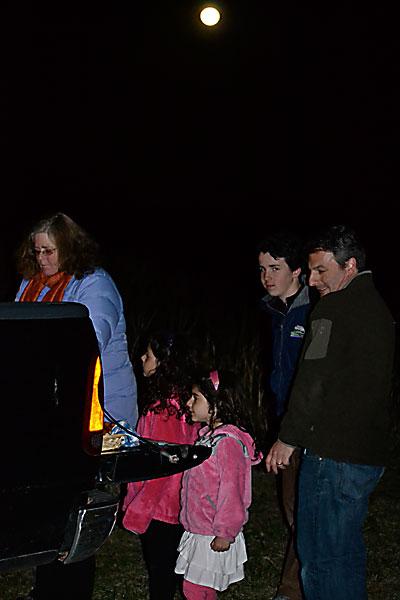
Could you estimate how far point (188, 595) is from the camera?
420 cm

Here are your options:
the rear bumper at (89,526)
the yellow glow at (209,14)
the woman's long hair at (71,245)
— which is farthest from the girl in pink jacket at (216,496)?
the yellow glow at (209,14)

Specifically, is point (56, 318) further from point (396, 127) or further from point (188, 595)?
point (396, 127)

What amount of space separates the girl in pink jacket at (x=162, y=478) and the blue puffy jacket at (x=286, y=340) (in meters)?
0.67

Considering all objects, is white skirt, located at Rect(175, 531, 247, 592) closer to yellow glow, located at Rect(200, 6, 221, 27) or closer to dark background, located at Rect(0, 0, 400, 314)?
dark background, located at Rect(0, 0, 400, 314)

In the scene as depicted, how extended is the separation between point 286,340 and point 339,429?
1102 mm

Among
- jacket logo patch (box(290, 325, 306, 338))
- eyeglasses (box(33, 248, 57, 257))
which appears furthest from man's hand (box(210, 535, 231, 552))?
eyeglasses (box(33, 248, 57, 257))

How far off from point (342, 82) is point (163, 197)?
249 inches

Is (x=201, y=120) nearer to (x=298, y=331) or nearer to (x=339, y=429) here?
(x=298, y=331)

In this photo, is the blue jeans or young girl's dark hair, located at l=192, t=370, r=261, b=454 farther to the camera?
young girl's dark hair, located at l=192, t=370, r=261, b=454

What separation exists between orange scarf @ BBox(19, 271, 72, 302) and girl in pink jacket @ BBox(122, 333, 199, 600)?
484 millimetres

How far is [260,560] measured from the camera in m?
5.95

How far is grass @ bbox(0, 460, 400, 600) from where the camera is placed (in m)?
5.33

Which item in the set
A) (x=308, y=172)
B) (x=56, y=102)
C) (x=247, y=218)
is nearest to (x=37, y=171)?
(x=56, y=102)

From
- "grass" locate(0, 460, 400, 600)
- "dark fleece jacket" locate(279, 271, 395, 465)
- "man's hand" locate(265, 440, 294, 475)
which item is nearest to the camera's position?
"dark fleece jacket" locate(279, 271, 395, 465)
